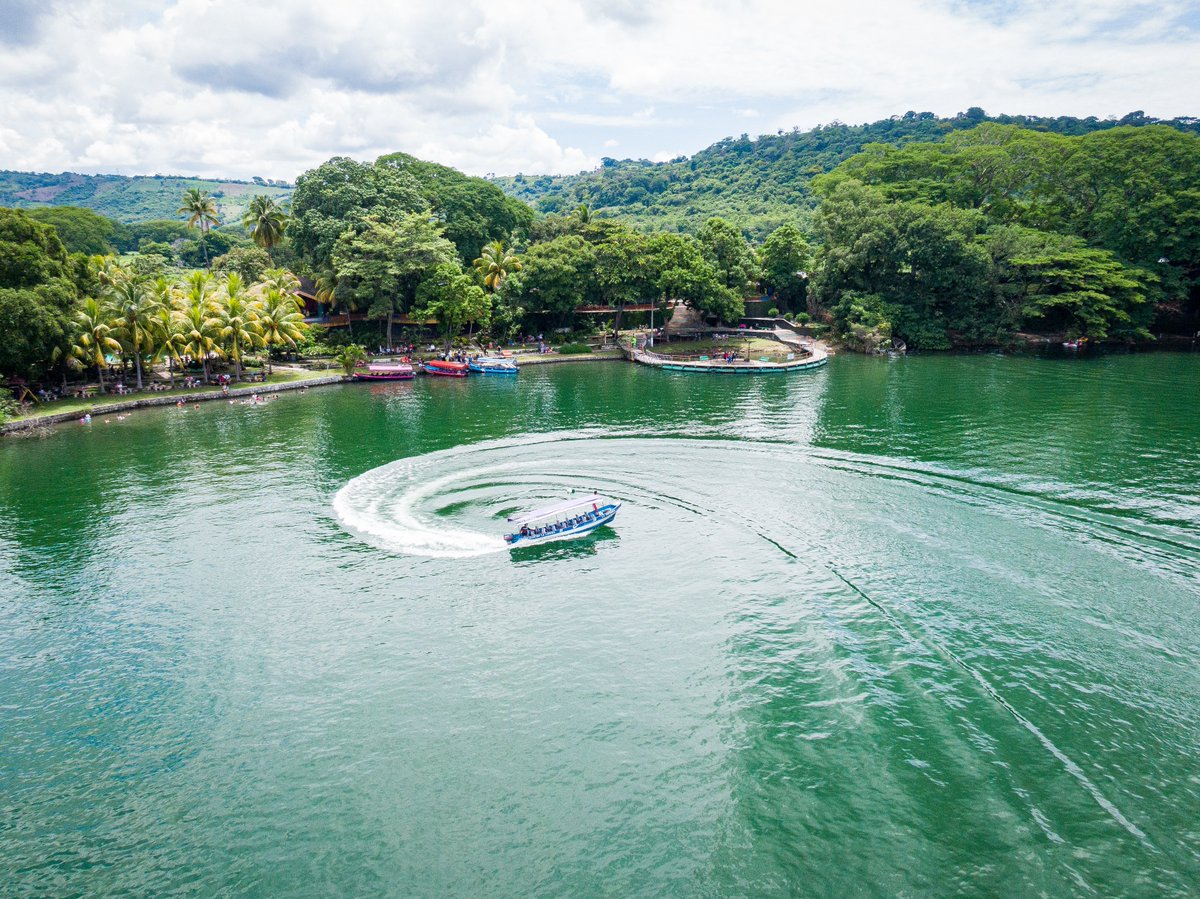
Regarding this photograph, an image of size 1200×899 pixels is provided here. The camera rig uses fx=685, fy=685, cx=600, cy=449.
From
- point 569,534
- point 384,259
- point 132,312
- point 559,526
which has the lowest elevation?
point 569,534

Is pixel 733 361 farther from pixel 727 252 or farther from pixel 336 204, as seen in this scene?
Result: pixel 336 204

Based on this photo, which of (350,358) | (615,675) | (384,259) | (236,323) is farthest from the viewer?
(384,259)

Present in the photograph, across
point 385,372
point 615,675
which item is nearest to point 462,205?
point 385,372

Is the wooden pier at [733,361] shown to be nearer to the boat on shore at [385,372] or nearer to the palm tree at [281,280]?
the boat on shore at [385,372]

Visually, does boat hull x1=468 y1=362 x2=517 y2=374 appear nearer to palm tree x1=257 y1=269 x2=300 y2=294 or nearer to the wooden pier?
the wooden pier

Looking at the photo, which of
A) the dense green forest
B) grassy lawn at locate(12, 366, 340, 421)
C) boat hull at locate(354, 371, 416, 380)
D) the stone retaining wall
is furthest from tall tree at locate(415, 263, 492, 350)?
the stone retaining wall

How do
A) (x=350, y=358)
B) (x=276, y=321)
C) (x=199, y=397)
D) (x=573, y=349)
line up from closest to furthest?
(x=199, y=397)
(x=276, y=321)
(x=350, y=358)
(x=573, y=349)

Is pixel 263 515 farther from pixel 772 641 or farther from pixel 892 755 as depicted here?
pixel 892 755

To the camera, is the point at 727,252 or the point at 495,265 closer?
the point at 495,265
